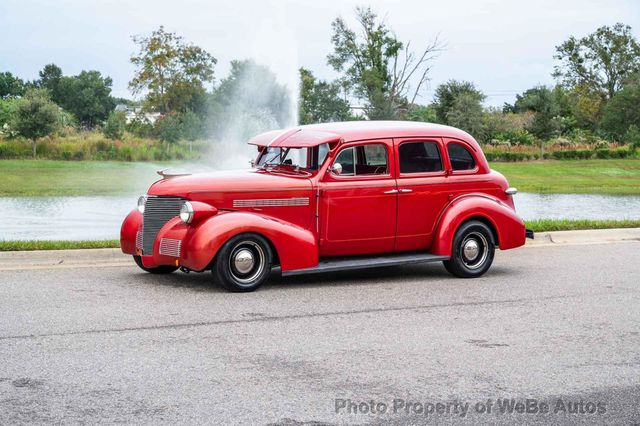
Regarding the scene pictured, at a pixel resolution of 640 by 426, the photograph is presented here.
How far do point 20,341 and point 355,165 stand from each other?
4.30 m

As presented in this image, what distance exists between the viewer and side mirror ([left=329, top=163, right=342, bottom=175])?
9.74m

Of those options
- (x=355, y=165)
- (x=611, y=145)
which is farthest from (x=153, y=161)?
(x=355, y=165)

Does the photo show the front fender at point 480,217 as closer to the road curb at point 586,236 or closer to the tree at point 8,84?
the road curb at point 586,236

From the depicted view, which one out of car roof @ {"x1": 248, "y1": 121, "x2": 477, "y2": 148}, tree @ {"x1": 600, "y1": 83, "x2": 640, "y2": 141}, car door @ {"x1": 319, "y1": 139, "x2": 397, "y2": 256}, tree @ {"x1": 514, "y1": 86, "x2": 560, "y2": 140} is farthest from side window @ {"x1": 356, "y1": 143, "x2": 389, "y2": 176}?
tree @ {"x1": 600, "y1": 83, "x2": 640, "y2": 141}

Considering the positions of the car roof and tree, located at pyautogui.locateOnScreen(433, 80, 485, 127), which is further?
tree, located at pyautogui.locateOnScreen(433, 80, 485, 127)

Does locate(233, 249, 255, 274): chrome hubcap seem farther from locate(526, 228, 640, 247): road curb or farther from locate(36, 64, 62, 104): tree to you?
locate(36, 64, 62, 104): tree

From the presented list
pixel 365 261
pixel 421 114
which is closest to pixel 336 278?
pixel 365 261

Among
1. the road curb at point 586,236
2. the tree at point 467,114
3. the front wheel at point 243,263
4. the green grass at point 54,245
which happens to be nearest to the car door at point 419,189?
the front wheel at point 243,263

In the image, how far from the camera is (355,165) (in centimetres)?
998

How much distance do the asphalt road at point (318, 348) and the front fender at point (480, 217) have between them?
1.33 feet

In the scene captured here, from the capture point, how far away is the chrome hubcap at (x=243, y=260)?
910cm

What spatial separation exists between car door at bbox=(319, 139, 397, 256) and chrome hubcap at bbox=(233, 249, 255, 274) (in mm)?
893

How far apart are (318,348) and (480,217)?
406cm

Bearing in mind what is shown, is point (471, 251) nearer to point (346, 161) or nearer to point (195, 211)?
point (346, 161)
